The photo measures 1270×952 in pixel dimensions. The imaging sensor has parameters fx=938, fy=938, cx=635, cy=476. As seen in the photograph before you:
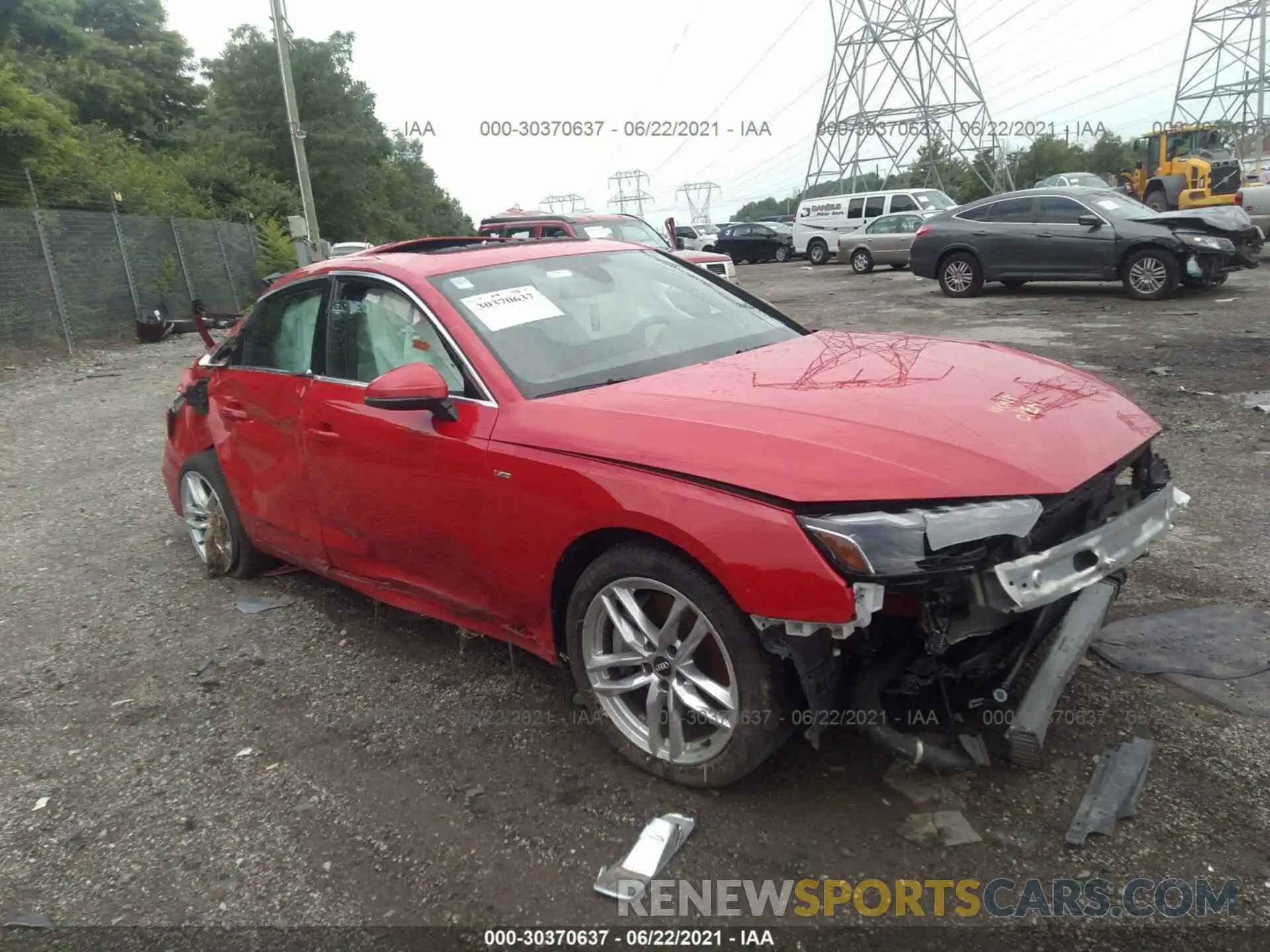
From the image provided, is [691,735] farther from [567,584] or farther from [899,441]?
[899,441]

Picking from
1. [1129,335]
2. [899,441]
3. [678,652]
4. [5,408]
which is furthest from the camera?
[5,408]

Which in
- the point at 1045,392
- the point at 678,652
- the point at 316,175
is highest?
the point at 316,175

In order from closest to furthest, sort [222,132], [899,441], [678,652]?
[899,441], [678,652], [222,132]

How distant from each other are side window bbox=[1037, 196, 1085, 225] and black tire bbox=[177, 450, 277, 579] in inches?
484

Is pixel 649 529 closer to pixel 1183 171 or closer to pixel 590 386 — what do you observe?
pixel 590 386

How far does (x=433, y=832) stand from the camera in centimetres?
277

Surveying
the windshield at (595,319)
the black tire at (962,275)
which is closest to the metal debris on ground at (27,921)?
the windshield at (595,319)

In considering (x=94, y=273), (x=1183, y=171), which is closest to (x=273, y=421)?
(x=94, y=273)

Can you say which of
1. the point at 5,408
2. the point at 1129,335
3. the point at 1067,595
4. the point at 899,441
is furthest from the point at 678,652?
the point at 5,408

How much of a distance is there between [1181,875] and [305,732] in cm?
278

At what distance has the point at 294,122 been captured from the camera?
25391 millimetres

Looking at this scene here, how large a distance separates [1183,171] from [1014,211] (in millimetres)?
13925

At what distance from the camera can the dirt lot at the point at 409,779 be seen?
2.50 meters

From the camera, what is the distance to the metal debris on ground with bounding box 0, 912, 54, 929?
253 cm
